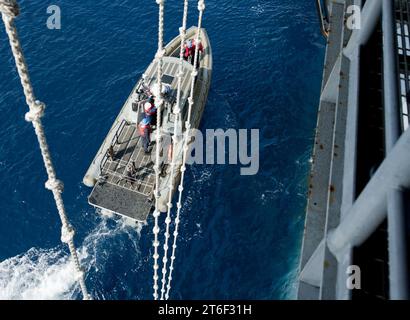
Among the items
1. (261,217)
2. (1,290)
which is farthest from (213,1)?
(1,290)

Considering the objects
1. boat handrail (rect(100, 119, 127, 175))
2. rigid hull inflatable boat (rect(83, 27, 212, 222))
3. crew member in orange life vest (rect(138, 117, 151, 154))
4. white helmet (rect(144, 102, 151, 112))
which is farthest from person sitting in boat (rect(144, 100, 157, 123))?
boat handrail (rect(100, 119, 127, 175))

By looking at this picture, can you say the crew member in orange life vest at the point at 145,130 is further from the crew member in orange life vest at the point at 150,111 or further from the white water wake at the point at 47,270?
the white water wake at the point at 47,270

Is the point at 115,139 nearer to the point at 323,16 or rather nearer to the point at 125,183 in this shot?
the point at 125,183

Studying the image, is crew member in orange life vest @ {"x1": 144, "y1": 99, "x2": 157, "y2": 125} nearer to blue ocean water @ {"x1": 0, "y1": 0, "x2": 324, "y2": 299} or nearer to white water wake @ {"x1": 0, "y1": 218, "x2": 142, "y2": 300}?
blue ocean water @ {"x1": 0, "y1": 0, "x2": 324, "y2": 299}

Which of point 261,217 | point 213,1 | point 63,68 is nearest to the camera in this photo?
point 261,217

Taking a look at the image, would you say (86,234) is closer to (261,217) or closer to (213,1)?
(261,217)
